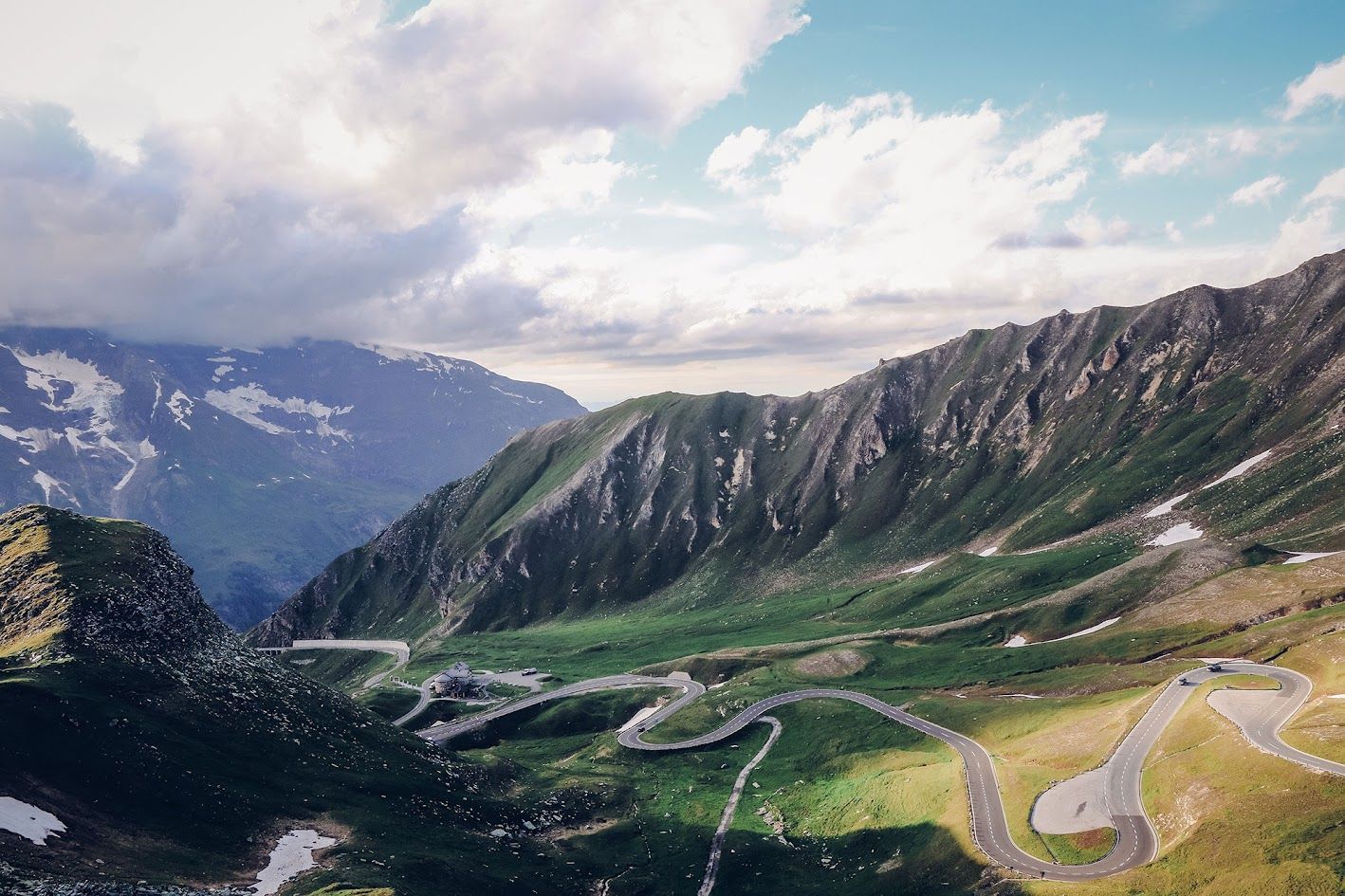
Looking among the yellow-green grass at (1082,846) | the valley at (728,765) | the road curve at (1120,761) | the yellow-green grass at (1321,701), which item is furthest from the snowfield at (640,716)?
the yellow-green grass at (1321,701)

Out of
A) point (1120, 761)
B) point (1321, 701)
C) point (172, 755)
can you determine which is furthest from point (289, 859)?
point (1321, 701)

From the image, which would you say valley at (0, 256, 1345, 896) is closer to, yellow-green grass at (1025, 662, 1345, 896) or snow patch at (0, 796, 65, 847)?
yellow-green grass at (1025, 662, 1345, 896)

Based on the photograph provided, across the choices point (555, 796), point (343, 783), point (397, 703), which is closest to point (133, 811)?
point (343, 783)

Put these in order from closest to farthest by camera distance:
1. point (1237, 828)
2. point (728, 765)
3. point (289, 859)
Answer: point (1237, 828) → point (289, 859) → point (728, 765)

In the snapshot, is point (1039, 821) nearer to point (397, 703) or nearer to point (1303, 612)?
→ point (1303, 612)

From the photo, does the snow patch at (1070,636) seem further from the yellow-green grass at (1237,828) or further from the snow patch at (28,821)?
the snow patch at (28,821)

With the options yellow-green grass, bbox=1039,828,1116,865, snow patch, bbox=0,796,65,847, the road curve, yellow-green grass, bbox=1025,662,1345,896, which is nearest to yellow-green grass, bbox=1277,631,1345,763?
the road curve

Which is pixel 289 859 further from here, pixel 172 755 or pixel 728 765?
pixel 728 765
